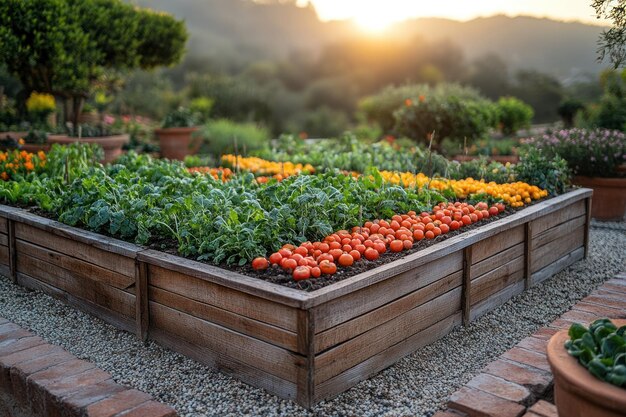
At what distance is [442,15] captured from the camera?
95.5 ft

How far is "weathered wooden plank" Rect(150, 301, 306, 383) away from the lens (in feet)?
9.17

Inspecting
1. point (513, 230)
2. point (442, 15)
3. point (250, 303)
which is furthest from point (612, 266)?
point (442, 15)

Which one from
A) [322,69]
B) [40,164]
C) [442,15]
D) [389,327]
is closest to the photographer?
[389,327]

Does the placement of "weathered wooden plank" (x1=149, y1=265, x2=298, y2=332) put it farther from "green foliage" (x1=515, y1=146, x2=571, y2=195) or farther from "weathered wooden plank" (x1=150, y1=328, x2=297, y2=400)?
"green foliage" (x1=515, y1=146, x2=571, y2=195)

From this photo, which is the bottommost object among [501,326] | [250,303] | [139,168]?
[501,326]

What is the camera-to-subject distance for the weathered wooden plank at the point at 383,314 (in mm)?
2785

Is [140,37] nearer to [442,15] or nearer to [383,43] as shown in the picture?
[383,43]

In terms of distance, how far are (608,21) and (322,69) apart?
2321cm

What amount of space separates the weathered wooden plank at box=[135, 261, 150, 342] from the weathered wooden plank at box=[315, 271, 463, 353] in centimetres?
121

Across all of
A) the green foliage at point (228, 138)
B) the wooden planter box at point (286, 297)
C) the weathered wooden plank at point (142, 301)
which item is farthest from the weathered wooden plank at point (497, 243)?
the green foliage at point (228, 138)

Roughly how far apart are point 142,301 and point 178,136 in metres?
6.45

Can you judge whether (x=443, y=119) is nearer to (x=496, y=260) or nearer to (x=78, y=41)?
(x=78, y=41)

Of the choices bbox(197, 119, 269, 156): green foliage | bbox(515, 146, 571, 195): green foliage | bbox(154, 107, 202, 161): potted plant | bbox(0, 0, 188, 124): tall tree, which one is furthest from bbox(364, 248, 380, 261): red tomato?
bbox(154, 107, 202, 161): potted plant

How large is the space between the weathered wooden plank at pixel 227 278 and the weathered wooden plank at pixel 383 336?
298mm
